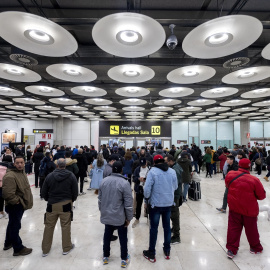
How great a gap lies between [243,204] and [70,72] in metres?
5.68

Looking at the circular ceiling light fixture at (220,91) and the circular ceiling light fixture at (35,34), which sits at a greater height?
the circular ceiling light fixture at (220,91)

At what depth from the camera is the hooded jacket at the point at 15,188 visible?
2639mm

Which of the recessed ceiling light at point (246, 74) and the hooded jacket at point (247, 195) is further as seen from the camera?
the recessed ceiling light at point (246, 74)

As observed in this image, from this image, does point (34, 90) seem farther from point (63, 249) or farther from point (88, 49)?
point (63, 249)

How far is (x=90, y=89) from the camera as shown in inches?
316

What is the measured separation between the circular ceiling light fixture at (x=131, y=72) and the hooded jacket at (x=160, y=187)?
3456 mm

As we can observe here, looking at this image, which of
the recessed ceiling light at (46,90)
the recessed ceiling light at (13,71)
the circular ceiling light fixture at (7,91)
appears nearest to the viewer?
the recessed ceiling light at (13,71)

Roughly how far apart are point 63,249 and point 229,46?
16.5 ft

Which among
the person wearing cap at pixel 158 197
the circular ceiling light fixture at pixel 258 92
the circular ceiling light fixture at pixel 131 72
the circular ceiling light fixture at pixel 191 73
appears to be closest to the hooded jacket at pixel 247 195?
the person wearing cap at pixel 158 197

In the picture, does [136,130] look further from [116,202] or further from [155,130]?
[116,202]

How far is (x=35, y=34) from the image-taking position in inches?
135

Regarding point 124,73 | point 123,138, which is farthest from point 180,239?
point 123,138

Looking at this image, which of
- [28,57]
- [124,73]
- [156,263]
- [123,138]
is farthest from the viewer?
[123,138]

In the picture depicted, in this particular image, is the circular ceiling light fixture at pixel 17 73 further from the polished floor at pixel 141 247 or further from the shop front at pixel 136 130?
the shop front at pixel 136 130
